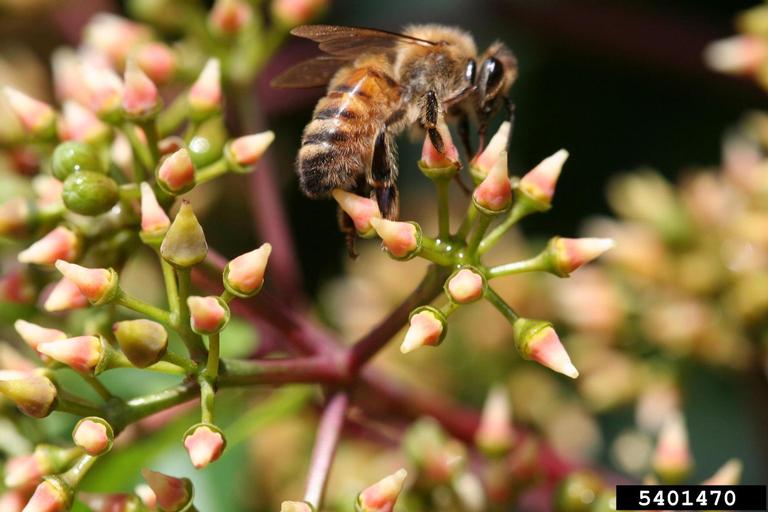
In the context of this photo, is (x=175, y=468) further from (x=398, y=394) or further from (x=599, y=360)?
(x=599, y=360)

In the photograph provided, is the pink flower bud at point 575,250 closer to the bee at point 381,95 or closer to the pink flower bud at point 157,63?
the bee at point 381,95

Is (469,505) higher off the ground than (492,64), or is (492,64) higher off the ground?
(492,64)

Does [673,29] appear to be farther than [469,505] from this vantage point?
Yes

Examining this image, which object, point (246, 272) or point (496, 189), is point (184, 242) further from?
point (496, 189)

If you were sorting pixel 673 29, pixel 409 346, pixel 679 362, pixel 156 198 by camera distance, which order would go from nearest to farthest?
pixel 409 346 → pixel 156 198 → pixel 679 362 → pixel 673 29

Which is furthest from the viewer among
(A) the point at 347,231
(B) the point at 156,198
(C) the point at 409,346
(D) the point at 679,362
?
(D) the point at 679,362

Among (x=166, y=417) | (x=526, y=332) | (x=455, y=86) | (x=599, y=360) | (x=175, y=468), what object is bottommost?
A: (x=599, y=360)

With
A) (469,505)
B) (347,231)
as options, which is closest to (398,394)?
(469,505)
